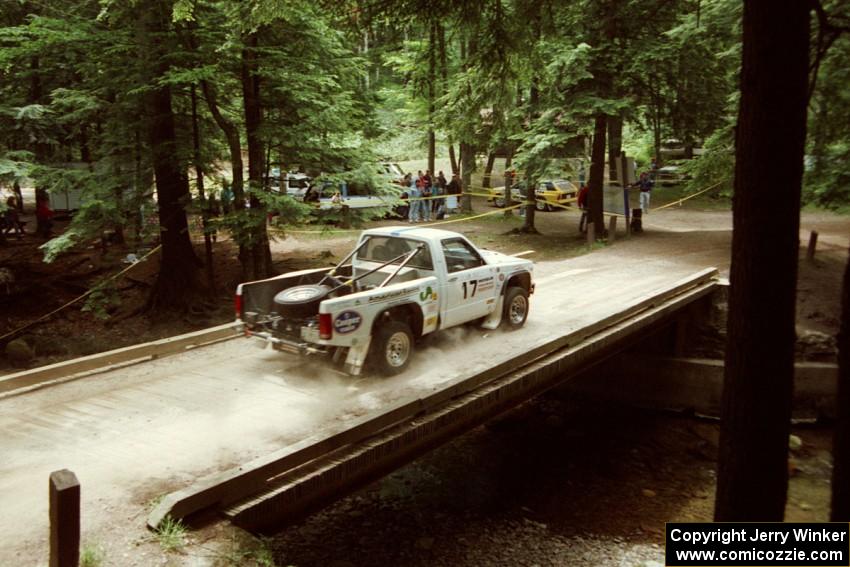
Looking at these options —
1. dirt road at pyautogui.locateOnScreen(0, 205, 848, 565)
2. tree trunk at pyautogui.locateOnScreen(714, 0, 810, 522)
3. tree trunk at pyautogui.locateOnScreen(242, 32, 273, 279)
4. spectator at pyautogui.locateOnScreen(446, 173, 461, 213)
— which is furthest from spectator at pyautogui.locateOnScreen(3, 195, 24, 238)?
tree trunk at pyautogui.locateOnScreen(714, 0, 810, 522)

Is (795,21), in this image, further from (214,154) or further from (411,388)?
(214,154)

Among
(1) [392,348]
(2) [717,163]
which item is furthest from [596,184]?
(1) [392,348]

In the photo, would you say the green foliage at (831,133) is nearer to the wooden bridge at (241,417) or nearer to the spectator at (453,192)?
the wooden bridge at (241,417)

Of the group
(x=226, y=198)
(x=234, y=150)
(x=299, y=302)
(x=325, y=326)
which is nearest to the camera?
(x=325, y=326)

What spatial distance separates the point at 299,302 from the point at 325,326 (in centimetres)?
93

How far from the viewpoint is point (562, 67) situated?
19656mm

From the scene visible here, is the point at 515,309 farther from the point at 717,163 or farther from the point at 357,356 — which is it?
the point at 717,163

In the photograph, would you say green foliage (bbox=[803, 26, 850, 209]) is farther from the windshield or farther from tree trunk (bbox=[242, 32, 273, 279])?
tree trunk (bbox=[242, 32, 273, 279])

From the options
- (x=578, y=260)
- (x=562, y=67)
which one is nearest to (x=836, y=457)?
(x=578, y=260)

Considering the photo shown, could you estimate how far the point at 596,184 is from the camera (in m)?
22.5

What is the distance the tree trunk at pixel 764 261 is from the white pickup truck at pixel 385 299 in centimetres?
460

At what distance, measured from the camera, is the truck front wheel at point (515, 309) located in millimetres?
11141

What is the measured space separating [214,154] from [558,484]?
41.4 ft

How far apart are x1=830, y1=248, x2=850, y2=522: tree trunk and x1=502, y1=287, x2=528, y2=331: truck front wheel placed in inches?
264
